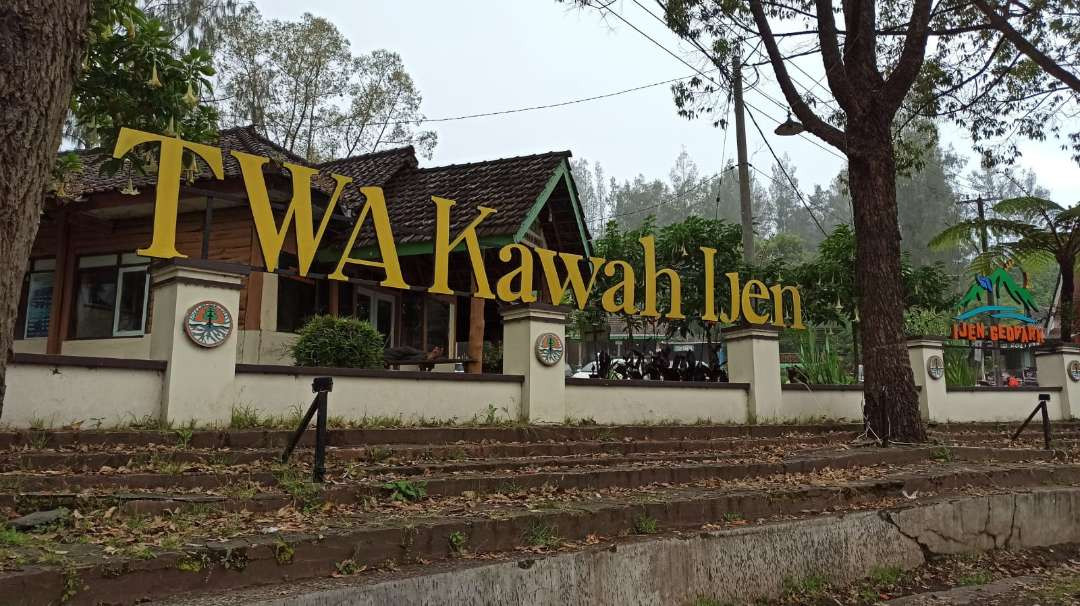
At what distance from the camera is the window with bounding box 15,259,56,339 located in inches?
538

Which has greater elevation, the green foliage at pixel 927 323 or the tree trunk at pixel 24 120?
the green foliage at pixel 927 323

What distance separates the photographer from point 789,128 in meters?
13.5

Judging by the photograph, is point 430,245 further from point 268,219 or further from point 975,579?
point 975,579

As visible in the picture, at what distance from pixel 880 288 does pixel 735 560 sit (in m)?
6.47

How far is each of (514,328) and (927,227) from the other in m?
69.9

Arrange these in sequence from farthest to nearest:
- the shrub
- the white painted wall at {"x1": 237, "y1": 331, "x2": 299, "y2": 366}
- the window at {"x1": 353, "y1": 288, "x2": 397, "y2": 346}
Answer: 1. the window at {"x1": 353, "y1": 288, "x2": 397, "y2": 346}
2. the white painted wall at {"x1": 237, "y1": 331, "x2": 299, "y2": 366}
3. the shrub

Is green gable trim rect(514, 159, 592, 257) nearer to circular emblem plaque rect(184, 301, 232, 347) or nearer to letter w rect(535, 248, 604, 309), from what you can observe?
letter w rect(535, 248, 604, 309)

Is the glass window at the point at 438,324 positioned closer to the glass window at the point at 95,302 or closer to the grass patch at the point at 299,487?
the glass window at the point at 95,302

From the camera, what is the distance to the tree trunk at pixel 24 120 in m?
2.97

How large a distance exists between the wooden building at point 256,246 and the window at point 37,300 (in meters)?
0.02

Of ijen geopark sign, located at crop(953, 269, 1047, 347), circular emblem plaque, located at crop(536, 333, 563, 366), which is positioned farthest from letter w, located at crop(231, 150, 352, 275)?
ijen geopark sign, located at crop(953, 269, 1047, 347)

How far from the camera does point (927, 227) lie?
69.4 metres

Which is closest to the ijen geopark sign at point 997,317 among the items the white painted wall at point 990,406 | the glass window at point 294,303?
the white painted wall at point 990,406

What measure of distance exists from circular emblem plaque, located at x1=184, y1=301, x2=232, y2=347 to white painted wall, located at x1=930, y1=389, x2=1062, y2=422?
11.9 metres
